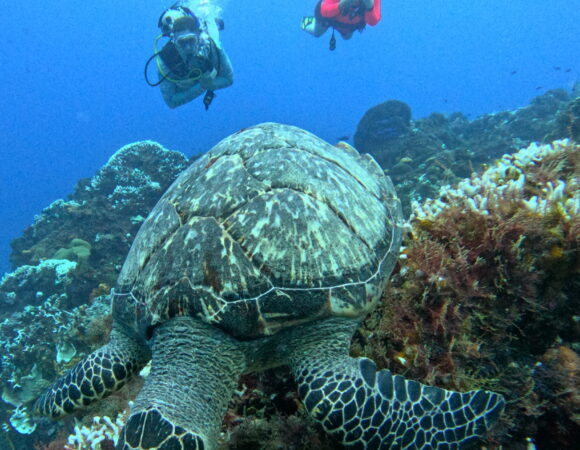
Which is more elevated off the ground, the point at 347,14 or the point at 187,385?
the point at 347,14

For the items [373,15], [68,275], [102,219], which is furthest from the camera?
[373,15]

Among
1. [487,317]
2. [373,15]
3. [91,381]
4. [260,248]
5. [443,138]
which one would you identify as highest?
[373,15]

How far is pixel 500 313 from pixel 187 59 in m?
9.50

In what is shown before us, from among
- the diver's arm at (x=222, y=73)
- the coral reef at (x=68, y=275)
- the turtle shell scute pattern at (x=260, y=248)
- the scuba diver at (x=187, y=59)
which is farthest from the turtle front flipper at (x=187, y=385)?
the diver's arm at (x=222, y=73)

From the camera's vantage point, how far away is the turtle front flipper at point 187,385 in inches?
77.6

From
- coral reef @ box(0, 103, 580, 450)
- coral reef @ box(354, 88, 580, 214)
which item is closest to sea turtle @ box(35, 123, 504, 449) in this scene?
coral reef @ box(0, 103, 580, 450)

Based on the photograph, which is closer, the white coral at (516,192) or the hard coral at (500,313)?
the hard coral at (500,313)

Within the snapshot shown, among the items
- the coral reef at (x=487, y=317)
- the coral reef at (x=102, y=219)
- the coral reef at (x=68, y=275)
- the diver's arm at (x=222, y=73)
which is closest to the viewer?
the coral reef at (x=487, y=317)

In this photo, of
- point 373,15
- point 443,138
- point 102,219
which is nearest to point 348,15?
point 373,15

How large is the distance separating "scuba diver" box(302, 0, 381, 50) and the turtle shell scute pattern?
12.0 meters

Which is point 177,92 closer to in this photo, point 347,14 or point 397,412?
point 347,14

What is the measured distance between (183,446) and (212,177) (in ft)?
6.76

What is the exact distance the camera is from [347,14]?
13.6 metres

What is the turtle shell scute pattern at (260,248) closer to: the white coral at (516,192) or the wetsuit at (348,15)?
the white coral at (516,192)
